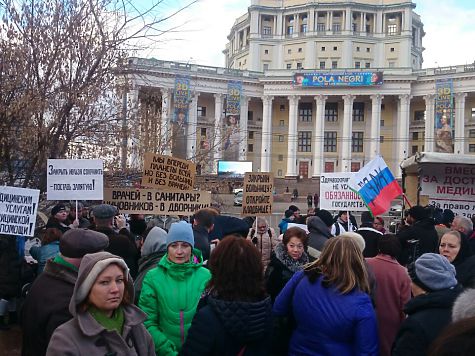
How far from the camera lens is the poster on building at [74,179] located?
7.61 meters

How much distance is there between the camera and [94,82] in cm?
862

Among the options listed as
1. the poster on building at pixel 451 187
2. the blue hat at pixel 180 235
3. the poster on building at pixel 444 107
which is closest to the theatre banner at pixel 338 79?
the poster on building at pixel 444 107

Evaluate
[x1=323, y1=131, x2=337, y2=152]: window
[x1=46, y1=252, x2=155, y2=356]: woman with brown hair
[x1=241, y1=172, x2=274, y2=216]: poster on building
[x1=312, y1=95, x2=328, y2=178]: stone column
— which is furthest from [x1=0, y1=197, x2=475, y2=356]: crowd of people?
[x1=323, y1=131, x2=337, y2=152]: window

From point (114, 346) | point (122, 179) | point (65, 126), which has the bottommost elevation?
point (114, 346)

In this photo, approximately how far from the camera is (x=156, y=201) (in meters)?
8.27

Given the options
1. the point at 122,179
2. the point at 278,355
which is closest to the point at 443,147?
the point at 122,179

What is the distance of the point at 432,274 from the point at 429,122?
6472cm

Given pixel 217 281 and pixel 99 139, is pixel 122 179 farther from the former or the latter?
pixel 217 281

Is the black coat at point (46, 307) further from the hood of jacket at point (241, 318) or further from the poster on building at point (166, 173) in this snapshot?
the poster on building at point (166, 173)

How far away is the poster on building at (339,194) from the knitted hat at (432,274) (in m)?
5.90

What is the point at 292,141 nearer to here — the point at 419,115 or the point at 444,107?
the point at 419,115

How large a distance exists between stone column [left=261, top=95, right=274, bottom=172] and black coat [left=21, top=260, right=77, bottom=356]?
211 feet

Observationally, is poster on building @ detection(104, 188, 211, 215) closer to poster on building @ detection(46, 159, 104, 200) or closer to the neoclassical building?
poster on building @ detection(46, 159, 104, 200)

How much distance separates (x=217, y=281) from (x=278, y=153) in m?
66.8
